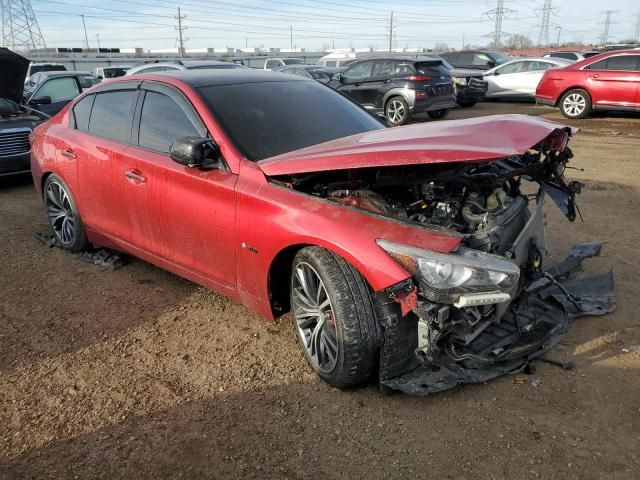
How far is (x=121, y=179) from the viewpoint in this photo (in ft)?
13.1

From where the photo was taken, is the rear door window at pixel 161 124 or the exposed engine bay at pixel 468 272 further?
the rear door window at pixel 161 124

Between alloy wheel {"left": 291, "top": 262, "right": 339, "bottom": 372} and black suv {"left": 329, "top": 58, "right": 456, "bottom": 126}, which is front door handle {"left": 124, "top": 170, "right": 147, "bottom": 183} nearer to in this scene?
alloy wheel {"left": 291, "top": 262, "right": 339, "bottom": 372}

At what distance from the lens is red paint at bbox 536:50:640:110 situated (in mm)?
12227

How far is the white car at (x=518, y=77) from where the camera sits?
16875mm

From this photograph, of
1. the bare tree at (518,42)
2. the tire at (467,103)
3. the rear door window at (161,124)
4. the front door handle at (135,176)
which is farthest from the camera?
the bare tree at (518,42)

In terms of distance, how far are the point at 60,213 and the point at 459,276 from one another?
405 cm

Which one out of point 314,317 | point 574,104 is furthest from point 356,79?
point 314,317

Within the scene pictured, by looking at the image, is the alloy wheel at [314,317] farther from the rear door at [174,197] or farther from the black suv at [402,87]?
the black suv at [402,87]

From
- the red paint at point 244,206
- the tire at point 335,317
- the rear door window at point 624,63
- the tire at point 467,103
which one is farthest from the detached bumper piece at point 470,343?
the tire at point 467,103

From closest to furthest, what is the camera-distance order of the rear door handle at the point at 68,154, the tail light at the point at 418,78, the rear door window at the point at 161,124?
1. the rear door window at the point at 161,124
2. the rear door handle at the point at 68,154
3. the tail light at the point at 418,78

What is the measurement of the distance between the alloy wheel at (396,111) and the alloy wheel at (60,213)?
9.52m

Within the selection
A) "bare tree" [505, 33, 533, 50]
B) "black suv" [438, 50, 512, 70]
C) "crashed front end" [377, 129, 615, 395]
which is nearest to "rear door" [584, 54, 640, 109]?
"black suv" [438, 50, 512, 70]

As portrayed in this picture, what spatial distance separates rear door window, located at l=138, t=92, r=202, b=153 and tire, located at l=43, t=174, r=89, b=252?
4.15 ft

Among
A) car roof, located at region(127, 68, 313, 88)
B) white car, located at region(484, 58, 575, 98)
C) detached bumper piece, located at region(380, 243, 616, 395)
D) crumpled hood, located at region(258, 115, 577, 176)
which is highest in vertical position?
car roof, located at region(127, 68, 313, 88)
